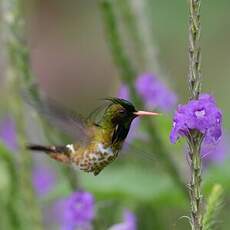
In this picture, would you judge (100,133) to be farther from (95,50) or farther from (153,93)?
(95,50)

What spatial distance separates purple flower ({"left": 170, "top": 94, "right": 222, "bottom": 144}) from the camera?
144 cm

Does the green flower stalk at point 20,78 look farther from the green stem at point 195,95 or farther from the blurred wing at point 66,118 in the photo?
the green stem at point 195,95

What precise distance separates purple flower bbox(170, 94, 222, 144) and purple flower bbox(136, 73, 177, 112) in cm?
109

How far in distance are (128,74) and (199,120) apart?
1023mm

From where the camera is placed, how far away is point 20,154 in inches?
93.4

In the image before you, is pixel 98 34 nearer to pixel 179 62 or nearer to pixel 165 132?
pixel 179 62

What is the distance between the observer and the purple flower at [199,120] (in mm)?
1438

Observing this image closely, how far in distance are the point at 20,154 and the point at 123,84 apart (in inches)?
17.1

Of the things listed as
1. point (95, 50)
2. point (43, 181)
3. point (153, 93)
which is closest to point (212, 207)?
Answer: point (153, 93)

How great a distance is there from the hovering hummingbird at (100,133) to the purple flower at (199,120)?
4.7 inches

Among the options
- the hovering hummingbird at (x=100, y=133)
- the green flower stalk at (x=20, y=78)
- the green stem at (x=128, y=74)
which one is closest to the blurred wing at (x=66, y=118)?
the hovering hummingbird at (x=100, y=133)

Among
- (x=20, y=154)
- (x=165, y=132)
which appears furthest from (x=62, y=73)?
(x=20, y=154)

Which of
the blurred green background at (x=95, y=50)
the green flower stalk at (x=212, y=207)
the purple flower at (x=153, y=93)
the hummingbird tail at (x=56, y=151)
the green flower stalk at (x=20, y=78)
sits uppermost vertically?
the blurred green background at (x=95, y=50)

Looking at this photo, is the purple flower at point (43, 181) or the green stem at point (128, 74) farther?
the purple flower at point (43, 181)
